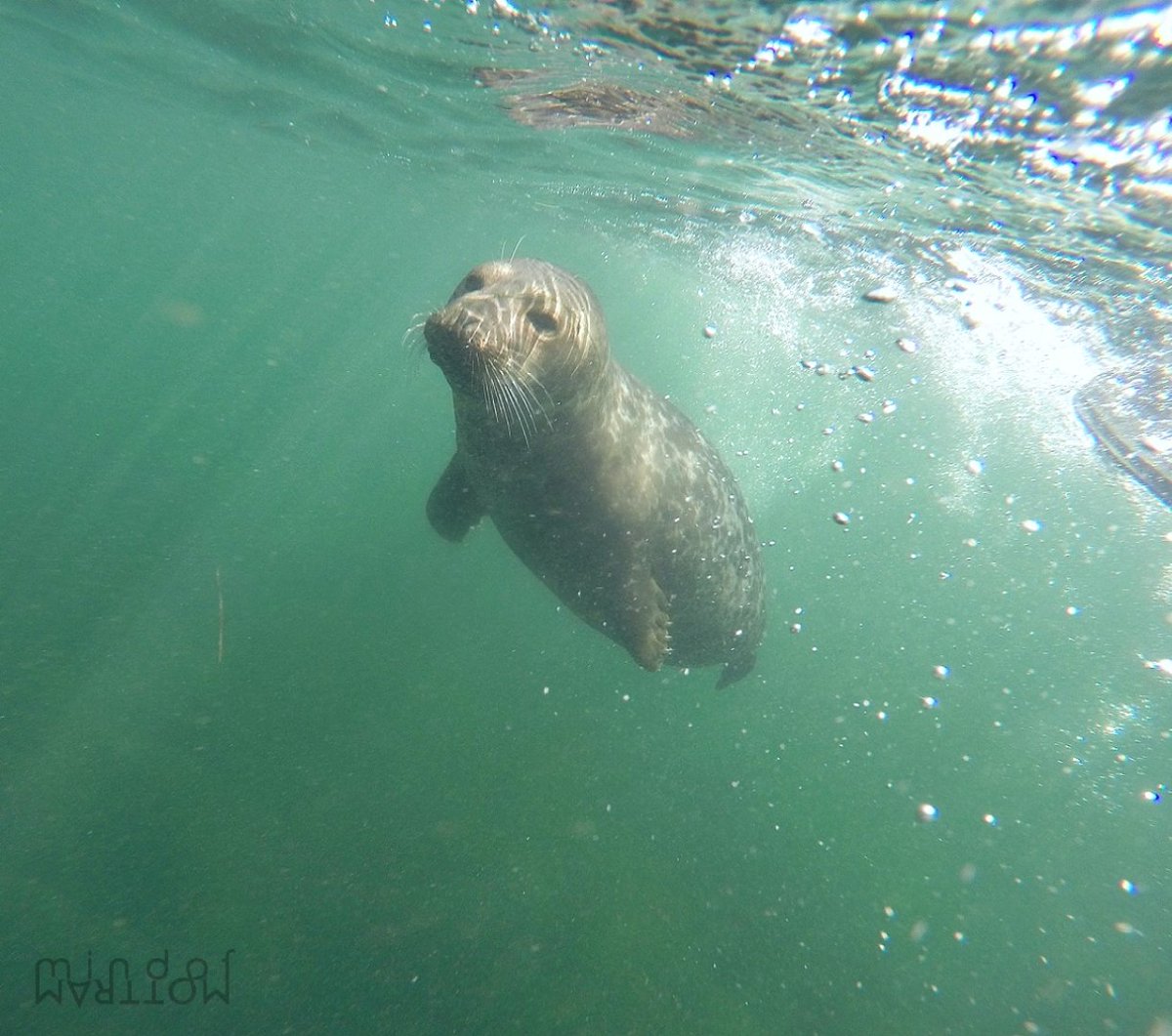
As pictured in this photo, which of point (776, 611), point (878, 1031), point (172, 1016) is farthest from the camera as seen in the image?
point (776, 611)

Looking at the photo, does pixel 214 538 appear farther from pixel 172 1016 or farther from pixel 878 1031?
pixel 878 1031

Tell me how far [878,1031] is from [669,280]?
31.0m

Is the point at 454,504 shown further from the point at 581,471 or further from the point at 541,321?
the point at 541,321

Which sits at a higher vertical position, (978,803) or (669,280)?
(669,280)

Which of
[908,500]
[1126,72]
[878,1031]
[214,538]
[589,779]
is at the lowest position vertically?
[908,500]

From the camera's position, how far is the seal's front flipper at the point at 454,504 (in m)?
5.85

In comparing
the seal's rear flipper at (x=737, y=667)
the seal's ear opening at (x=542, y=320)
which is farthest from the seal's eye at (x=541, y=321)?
the seal's rear flipper at (x=737, y=667)

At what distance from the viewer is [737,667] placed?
8.34 meters

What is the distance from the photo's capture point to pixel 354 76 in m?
12.9

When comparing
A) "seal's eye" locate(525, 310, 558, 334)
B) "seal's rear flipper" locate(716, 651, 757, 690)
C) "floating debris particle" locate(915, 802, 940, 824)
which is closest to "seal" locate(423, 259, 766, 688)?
"seal's eye" locate(525, 310, 558, 334)

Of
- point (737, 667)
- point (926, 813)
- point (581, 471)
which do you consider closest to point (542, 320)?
point (581, 471)

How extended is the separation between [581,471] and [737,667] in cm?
409

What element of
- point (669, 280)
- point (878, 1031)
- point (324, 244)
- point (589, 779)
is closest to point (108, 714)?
point (589, 779)

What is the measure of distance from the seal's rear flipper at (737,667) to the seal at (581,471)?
1.27 metres
